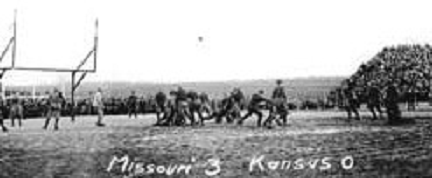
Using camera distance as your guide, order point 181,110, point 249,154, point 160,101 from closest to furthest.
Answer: point 249,154
point 181,110
point 160,101

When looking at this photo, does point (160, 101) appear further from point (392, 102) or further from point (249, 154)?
point (249, 154)

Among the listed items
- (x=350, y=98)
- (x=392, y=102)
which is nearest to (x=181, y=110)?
(x=350, y=98)

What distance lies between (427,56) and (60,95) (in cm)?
1086

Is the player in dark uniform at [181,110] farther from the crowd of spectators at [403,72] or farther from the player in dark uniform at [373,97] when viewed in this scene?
the crowd of spectators at [403,72]

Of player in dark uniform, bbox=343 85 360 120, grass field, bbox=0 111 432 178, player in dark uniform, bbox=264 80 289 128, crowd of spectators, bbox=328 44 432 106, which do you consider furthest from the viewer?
player in dark uniform, bbox=264 80 289 128

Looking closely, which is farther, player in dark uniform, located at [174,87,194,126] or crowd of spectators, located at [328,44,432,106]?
player in dark uniform, located at [174,87,194,126]

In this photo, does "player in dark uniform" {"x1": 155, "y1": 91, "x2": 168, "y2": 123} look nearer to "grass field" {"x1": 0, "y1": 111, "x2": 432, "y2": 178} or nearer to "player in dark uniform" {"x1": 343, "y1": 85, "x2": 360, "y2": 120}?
"player in dark uniform" {"x1": 343, "y1": 85, "x2": 360, "y2": 120}

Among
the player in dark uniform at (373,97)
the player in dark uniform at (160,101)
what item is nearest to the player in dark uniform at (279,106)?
the player in dark uniform at (373,97)

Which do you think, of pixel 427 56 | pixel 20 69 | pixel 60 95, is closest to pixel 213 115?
pixel 60 95

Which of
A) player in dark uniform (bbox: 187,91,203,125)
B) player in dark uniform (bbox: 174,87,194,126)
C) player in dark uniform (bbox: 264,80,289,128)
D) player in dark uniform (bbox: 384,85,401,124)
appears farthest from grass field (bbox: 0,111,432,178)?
player in dark uniform (bbox: 187,91,203,125)

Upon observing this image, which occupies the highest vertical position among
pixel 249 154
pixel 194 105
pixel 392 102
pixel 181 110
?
pixel 392 102

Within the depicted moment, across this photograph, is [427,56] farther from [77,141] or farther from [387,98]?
[77,141]

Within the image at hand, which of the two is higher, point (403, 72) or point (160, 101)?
point (403, 72)

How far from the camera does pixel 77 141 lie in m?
15.7
